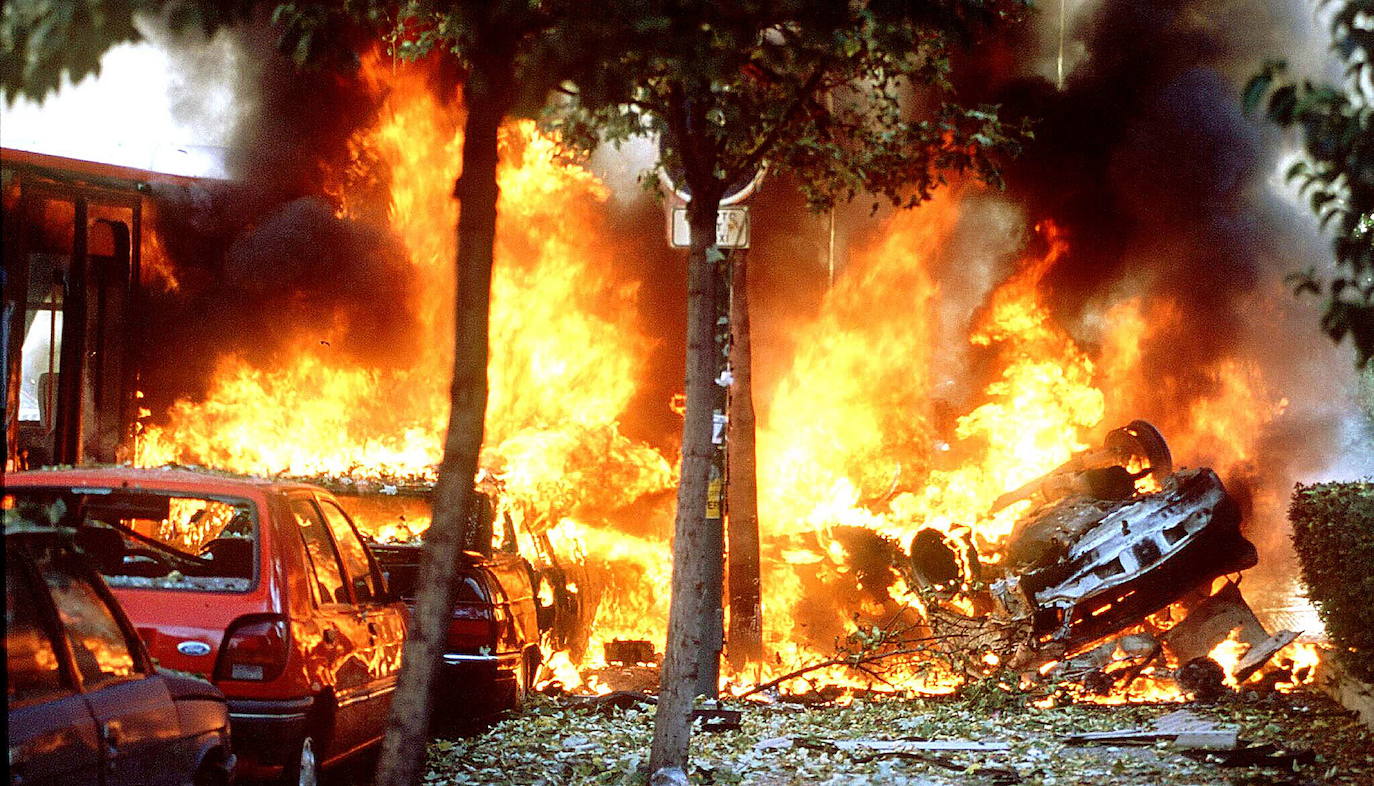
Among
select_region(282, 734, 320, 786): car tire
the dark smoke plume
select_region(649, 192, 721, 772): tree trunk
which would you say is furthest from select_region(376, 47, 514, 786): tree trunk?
the dark smoke plume

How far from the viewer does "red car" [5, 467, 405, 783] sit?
20.2 ft

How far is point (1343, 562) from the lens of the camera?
10016 millimetres

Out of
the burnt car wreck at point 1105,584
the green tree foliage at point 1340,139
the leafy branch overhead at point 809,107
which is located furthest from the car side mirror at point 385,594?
the burnt car wreck at point 1105,584

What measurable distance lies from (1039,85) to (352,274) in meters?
10.8

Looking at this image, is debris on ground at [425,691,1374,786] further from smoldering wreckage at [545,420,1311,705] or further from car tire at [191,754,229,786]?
car tire at [191,754,229,786]

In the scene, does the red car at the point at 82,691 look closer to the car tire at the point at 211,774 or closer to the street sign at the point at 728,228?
the car tire at the point at 211,774

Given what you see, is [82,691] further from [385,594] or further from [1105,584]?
[1105,584]

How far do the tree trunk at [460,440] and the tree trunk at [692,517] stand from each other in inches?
98.0

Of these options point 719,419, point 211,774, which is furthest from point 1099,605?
point 211,774

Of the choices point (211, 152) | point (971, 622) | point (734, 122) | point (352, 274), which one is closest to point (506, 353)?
point (352, 274)

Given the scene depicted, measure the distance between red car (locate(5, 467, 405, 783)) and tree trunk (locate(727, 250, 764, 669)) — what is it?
6.29m

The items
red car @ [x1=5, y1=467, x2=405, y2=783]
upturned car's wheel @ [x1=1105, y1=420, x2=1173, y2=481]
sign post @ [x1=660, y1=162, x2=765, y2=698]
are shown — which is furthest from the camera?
upturned car's wheel @ [x1=1105, y1=420, x2=1173, y2=481]

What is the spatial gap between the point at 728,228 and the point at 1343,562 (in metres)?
5.16

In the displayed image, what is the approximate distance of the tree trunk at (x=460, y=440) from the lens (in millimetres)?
5434
